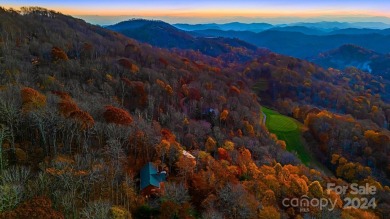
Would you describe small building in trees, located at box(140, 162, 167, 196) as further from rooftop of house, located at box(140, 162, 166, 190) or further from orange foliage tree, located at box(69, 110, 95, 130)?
orange foliage tree, located at box(69, 110, 95, 130)

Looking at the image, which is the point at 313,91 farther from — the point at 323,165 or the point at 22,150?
the point at 22,150

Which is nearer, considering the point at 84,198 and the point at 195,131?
the point at 84,198

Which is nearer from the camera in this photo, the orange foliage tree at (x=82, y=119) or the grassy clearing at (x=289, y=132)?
the orange foliage tree at (x=82, y=119)

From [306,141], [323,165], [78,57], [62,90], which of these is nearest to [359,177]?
[323,165]

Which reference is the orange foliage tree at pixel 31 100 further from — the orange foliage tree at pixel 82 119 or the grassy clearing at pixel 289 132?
the grassy clearing at pixel 289 132

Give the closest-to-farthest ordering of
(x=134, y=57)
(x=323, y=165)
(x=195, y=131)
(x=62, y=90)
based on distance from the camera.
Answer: (x=62, y=90)
(x=195, y=131)
(x=323, y=165)
(x=134, y=57)

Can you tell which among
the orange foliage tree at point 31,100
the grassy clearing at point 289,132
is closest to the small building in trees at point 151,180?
the orange foliage tree at point 31,100

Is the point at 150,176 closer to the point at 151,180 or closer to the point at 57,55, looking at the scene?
the point at 151,180
